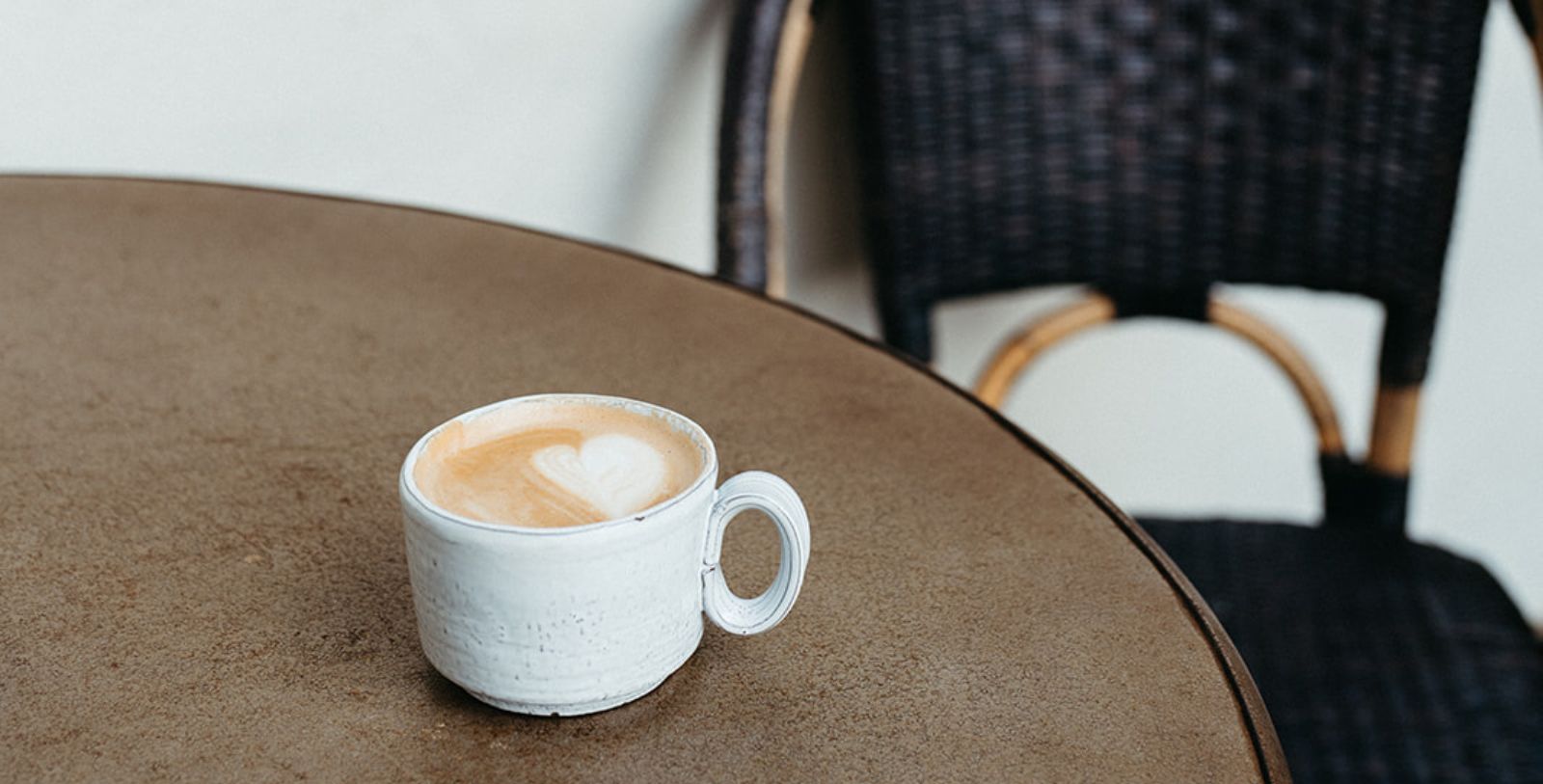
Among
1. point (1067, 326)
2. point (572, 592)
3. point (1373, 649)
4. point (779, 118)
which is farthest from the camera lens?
point (1067, 326)

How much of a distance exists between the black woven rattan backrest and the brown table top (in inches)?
13.9

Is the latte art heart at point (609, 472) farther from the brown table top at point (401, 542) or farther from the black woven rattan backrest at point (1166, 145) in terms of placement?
the black woven rattan backrest at point (1166, 145)

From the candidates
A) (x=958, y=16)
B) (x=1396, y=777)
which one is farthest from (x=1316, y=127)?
(x=1396, y=777)

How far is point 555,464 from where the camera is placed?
1.22ft

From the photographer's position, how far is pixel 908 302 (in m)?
0.97

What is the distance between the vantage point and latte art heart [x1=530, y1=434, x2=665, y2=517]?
36 centimetres

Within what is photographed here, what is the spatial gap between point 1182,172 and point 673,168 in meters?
0.39

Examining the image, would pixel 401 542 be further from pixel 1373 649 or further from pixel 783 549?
pixel 1373 649

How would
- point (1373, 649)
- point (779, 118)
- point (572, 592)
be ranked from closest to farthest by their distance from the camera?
point (572, 592) → point (1373, 649) → point (779, 118)

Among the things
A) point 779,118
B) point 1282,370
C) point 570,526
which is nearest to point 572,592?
point 570,526

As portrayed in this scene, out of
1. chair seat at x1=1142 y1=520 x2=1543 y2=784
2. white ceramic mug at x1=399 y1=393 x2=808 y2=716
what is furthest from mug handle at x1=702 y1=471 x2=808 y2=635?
chair seat at x1=1142 y1=520 x2=1543 y2=784

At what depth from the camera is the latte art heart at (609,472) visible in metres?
0.36

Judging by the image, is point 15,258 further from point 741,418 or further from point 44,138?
point 741,418

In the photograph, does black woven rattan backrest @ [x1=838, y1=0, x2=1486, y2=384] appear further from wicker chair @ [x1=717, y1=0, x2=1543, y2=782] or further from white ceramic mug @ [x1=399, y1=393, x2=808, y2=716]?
white ceramic mug @ [x1=399, y1=393, x2=808, y2=716]
